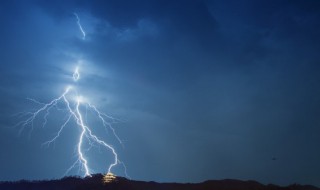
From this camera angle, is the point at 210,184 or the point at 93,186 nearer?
the point at 93,186

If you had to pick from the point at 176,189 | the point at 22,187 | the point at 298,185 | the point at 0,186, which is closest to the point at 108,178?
the point at 176,189

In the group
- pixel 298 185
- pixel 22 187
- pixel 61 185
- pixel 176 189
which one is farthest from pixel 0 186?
pixel 298 185

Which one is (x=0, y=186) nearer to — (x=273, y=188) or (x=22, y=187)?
(x=22, y=187)

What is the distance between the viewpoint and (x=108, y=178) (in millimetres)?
23516

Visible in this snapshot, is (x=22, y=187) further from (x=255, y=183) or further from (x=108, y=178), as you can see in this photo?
(x=255, y=183)

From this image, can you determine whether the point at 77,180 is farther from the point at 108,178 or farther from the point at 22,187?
the point at 22,187

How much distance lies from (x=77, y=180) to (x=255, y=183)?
35.5 feet

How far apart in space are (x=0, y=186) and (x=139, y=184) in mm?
9551

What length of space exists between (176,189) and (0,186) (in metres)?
11.6

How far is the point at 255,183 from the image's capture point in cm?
2430

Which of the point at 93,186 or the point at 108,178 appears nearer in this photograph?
the point at 93,186

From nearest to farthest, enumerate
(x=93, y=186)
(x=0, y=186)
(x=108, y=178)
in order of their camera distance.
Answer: (x=93, y=186) → (x=108, y=178) → (x=0, y=186)

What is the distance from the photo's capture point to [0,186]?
26.1m

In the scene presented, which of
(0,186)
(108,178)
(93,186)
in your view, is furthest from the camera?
(0,186)
